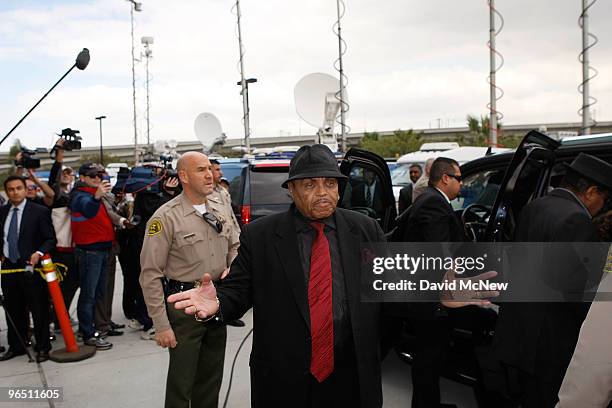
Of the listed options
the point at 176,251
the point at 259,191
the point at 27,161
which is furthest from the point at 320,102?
the point at 176,251

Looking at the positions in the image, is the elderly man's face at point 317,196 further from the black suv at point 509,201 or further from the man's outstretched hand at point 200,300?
the black suv at point 509,201

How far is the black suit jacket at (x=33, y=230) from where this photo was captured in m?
4.82

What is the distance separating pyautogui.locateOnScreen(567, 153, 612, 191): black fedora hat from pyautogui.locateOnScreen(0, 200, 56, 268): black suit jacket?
4.38 metres

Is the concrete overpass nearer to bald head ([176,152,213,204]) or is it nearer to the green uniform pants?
bald head ([176,152,213,204])

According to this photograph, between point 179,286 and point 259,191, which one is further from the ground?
point 259,191

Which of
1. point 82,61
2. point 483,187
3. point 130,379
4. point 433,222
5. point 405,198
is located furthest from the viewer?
point 405,198

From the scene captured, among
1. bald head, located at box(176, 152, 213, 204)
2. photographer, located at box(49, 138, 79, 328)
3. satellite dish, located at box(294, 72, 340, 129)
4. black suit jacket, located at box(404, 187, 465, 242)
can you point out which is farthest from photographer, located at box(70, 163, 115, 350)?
satellite dish, located at box(294, 72, 340, 129)

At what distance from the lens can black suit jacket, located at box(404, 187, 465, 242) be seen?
3.33 metres

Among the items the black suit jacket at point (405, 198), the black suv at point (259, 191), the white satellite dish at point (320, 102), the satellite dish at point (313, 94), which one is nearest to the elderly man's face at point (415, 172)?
the black suit jacket at point (405, 198)

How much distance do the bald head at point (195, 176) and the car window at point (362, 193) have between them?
1.49 metres

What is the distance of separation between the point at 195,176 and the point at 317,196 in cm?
125

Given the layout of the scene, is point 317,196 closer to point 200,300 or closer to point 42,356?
point 200,300

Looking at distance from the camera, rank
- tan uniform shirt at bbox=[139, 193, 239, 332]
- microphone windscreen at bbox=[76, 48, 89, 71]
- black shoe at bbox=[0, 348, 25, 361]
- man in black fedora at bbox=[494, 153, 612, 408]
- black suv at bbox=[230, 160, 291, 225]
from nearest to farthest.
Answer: man in black fedora at bbox=[494, 153, 612, 408] < tan uniform shirt at bbox=[139, 193, 239, 332] < microphone windscreen at bbox=[76, 48, 89, 71] < black shoe at bbox=[0, 348, 25, 361] < black suv at bbox=[230, 160, 291, 225]

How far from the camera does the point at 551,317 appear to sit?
246 cm
